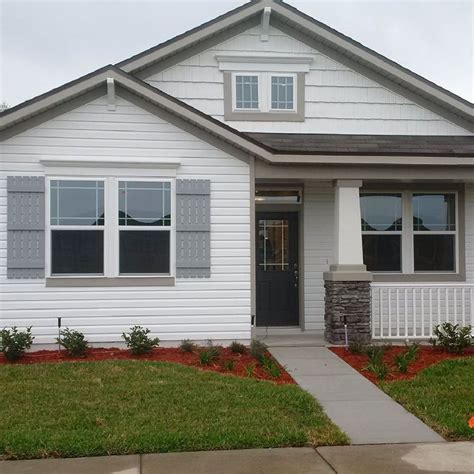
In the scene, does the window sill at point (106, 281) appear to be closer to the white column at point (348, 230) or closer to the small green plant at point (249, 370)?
the small green plant at point (249, 370)

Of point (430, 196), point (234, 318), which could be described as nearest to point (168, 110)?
point (234, 318)

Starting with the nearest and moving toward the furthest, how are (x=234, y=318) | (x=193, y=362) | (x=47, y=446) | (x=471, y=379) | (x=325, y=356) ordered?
(x=47, y=446) → (x=471, y=379) → (x=193, y=362) → (x=325, y=356) → (x=234, y=318)

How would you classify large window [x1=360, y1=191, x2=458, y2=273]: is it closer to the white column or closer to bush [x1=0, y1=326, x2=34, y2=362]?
the white column

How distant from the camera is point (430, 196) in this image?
12148mm

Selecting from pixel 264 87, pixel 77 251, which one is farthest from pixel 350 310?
pixel 77 251

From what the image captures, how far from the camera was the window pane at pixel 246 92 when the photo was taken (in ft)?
39.0

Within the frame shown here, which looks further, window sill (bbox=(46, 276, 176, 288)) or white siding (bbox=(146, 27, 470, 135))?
white siding (bbox=(146, 27, 470, 135))

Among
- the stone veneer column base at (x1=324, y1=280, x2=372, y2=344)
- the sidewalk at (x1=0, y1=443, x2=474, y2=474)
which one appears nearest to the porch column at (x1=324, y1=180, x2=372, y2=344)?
the stone veneer column base at (x1=324, y1=280, x2=372, y2=344)

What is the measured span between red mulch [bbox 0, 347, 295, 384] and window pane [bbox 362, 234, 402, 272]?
357 centimetres

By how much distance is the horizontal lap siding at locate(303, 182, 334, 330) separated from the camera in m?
11.9

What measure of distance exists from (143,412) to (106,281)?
3.93 meters

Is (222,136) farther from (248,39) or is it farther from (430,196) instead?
(430,196)

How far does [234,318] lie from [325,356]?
1.67m

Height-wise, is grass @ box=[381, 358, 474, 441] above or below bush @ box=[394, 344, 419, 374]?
below
